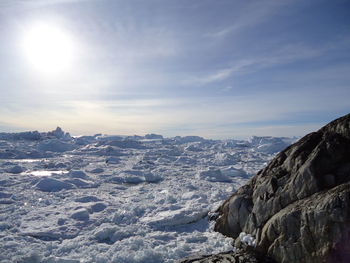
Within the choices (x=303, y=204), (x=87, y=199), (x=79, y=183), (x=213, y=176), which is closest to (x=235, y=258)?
(x=303, y=204)

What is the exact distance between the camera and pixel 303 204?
6434 mm

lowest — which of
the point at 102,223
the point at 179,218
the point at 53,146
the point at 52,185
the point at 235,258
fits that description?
the point at 102,223

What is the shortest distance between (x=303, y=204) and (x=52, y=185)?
15358mm

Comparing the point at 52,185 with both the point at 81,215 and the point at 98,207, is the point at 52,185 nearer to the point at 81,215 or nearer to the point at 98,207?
the point at 98,207

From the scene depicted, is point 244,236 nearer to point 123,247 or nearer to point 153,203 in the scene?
point 123,247

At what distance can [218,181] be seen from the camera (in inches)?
805

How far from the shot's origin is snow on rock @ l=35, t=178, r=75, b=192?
17.7 metres

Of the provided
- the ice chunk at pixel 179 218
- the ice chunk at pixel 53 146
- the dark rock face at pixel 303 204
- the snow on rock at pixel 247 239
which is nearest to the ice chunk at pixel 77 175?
the ice chunk at pixel 179 218

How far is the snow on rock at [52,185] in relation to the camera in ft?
58.2

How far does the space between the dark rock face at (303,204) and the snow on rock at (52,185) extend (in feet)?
38.8

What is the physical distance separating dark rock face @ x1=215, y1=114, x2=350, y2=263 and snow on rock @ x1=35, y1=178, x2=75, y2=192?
11.8 m

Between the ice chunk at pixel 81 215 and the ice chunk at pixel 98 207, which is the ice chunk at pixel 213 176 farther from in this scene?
the ice chunk at pixel 81 215

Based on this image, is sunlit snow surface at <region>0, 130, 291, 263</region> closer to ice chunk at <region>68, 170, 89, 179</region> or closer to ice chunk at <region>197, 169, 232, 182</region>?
ice chunk at <region>197, 169, 232, 182</region>

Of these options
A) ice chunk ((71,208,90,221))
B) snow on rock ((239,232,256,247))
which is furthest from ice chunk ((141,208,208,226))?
snow on rock ((239,232,256,247))
